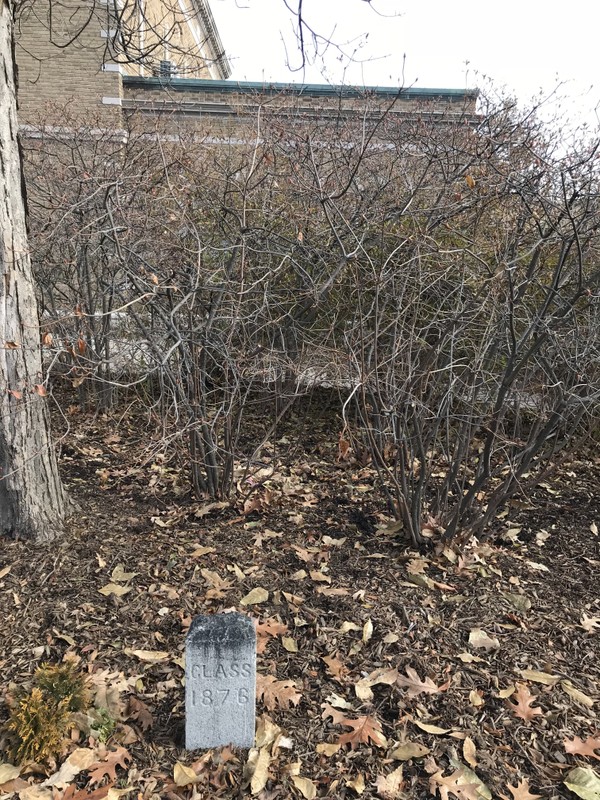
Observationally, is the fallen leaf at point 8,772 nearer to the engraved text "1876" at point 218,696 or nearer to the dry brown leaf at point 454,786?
the engraved text "1876" at point 218,696

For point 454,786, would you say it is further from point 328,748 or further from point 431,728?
point 328,748

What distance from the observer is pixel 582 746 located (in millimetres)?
2311

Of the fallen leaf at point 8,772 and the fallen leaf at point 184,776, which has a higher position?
the fallen leaf at point 8,772

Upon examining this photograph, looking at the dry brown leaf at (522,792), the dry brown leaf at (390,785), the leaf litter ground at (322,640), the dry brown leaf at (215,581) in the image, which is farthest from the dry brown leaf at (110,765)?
the dry brown leaf at (522,792)

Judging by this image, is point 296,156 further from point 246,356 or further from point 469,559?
point 469,559

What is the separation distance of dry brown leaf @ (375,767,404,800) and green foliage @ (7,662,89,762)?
3.85ft

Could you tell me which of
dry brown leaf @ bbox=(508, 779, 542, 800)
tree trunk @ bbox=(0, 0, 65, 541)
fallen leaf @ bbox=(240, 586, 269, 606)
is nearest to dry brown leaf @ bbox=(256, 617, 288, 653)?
fallen leaf @ bbox=(240, 586, 269, 606)

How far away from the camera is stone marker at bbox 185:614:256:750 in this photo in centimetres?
Result: 215

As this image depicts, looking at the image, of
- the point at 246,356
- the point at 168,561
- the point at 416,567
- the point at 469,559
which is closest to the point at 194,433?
the point at 246,356

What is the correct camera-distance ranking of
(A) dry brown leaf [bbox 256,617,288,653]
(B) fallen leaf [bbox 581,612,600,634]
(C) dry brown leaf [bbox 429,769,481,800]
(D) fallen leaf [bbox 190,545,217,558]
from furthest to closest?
(D) fallen leaf [bbox 190,545,217,558], (B) fallen leaf [bbox 581,612,600,634], (A) dry brown leaf [bbox 256,617,288,653], (C) dry brown leaf [bbox 429,769,481,800]

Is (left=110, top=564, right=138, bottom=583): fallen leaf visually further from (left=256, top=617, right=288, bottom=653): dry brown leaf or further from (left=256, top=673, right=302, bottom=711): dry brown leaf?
(left=256, top=673, right=302, bottom=711): dry brown leaf

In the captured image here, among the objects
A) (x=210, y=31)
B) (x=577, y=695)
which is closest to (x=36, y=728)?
(x=577, y=695)

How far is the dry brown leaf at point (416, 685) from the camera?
2559mm

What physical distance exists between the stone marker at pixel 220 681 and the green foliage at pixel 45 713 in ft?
1.52
